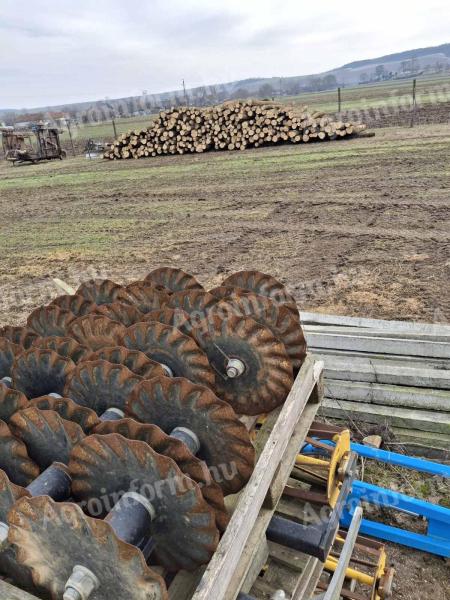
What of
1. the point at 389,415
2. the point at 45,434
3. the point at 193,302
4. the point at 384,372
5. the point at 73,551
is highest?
the point at 193,302

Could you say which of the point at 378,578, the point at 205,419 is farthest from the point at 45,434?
the point at 378,578

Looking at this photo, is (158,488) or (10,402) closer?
(158,488)

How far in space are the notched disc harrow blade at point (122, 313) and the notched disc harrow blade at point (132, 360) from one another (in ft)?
1.21

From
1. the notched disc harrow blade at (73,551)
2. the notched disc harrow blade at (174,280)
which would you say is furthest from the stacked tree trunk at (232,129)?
the notched disc harrow blade at (73,551)

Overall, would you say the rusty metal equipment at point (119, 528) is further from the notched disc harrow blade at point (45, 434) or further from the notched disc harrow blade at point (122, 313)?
the notched disc harrow blade at point (122, 313)

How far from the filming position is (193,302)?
2570mm

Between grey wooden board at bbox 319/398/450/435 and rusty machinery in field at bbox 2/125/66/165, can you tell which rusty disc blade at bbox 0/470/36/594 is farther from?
rusty machinery in field at bbox 2/125/66/165

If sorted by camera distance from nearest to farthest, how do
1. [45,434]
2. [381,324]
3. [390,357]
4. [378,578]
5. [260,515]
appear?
[45,434], [260,515], [378,578], [390,357], [381,324]

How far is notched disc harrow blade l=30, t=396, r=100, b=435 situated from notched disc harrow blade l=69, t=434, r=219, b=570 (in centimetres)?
23

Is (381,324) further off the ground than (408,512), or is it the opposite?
(381,324)

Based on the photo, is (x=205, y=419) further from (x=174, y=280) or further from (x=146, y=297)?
(x=174, y=280)

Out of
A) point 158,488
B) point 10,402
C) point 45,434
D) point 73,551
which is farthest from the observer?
point 10,402

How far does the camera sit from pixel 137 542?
164 centimetres

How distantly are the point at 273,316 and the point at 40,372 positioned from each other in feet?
3.83
